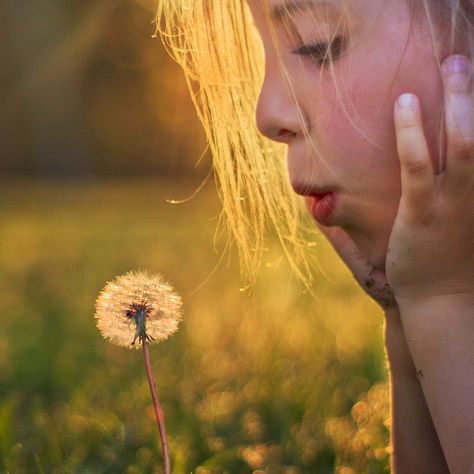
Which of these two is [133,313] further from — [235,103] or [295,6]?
[235,103]

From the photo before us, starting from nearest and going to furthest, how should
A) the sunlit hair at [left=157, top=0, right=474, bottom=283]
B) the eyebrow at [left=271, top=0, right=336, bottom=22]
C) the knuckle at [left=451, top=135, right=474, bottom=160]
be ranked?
the knuckle at [left=451, top=135, right=474, bottom=160] → the eyebrow at [left=271, top=0, right=336, bottom=22] → the sunlit hair at [left=157, top=0, right=474, bottom=283]

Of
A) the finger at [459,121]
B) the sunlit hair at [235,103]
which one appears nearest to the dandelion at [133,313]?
the finger at [459,121]

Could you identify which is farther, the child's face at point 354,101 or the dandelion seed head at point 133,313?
the child's face at point 354,101

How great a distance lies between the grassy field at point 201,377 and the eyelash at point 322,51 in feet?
2.59

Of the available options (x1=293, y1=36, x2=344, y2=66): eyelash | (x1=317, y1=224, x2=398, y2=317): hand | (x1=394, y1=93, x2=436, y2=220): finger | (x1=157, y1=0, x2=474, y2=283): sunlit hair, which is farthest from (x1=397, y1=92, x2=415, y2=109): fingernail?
(x1=157, y1=0, x2=474, y2=283): sunlit hair

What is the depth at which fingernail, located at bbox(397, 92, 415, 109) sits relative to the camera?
1.86m

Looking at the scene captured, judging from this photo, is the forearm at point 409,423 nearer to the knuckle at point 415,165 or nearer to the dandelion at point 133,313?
the knuckle at point 415,165

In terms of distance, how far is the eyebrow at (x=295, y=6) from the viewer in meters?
1.95

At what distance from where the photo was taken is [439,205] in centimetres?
190

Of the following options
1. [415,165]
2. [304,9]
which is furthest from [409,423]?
[304,9]

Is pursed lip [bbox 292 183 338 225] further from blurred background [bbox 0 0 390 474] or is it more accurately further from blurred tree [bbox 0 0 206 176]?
blurred tree [bbox 0 0 206 176]

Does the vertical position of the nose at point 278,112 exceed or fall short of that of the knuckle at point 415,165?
it exceeds it

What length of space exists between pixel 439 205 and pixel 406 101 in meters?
0.19

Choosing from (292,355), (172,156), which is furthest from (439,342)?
(172,156)
